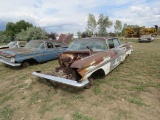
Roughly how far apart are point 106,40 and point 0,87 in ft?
13.2

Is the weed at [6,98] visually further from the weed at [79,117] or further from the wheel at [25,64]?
the wheel at [25,64]

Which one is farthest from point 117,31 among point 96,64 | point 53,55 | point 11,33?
point 96,64

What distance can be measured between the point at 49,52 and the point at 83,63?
4.71m

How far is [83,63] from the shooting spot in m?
3.44

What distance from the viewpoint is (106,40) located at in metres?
5.07

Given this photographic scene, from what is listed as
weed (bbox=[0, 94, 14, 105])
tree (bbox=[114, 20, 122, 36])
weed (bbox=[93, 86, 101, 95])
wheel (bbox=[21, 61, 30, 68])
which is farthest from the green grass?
tree (bbox=[114, 20, 122, 36])

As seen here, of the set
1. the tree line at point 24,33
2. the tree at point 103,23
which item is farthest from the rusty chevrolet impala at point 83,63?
the tree at point 103,23

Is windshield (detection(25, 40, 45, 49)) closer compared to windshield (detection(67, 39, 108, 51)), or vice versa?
windshield (detection(67, 39, 108, 51))

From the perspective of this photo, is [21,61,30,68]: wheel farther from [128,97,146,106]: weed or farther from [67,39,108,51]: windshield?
[128,97,146,106]: weed

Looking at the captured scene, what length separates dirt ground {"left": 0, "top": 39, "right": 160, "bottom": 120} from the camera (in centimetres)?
289

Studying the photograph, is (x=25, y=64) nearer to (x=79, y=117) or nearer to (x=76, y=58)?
(x=76, y=58)

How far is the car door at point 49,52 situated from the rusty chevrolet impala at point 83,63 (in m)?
2.74

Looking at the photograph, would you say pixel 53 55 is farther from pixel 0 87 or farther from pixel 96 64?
pixel 96 64

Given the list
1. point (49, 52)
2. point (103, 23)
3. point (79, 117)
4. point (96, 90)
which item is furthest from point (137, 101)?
point (103, 23)
